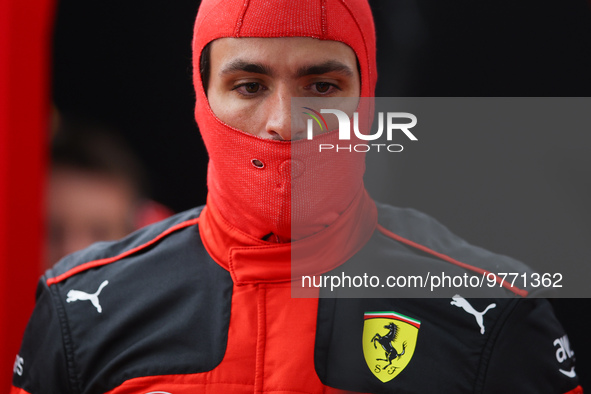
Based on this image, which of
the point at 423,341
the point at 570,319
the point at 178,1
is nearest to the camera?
the point at 423,341

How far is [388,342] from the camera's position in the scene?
4.32ft

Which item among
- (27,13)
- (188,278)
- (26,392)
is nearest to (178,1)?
(27,13)

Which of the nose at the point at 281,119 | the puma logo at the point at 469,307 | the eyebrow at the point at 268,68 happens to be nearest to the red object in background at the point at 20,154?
the eyebrow at the point at 268,68

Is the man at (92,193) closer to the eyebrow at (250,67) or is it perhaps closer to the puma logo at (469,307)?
the eyebrow at (250,67)

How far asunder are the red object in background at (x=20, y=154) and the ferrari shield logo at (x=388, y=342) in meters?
1.11

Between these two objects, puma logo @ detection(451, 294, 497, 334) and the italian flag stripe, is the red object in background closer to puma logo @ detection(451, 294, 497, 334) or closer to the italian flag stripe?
the italian flag stripe

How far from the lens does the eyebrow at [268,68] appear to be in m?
1.29

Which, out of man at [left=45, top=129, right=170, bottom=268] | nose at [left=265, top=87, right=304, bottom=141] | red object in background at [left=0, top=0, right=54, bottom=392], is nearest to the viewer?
nose at [left=265, top=87, right=304, bottom=141]

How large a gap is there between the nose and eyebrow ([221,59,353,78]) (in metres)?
0.05

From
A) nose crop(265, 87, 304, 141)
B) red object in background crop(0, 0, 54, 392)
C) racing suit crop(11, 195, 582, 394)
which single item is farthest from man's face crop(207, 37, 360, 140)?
red object in background crop(0, 0, 54, 392)

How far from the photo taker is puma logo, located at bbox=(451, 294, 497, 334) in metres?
1.30

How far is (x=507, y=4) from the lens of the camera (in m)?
1.73

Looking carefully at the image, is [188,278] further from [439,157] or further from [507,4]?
[507,4]

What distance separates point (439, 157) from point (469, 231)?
0.24 m
